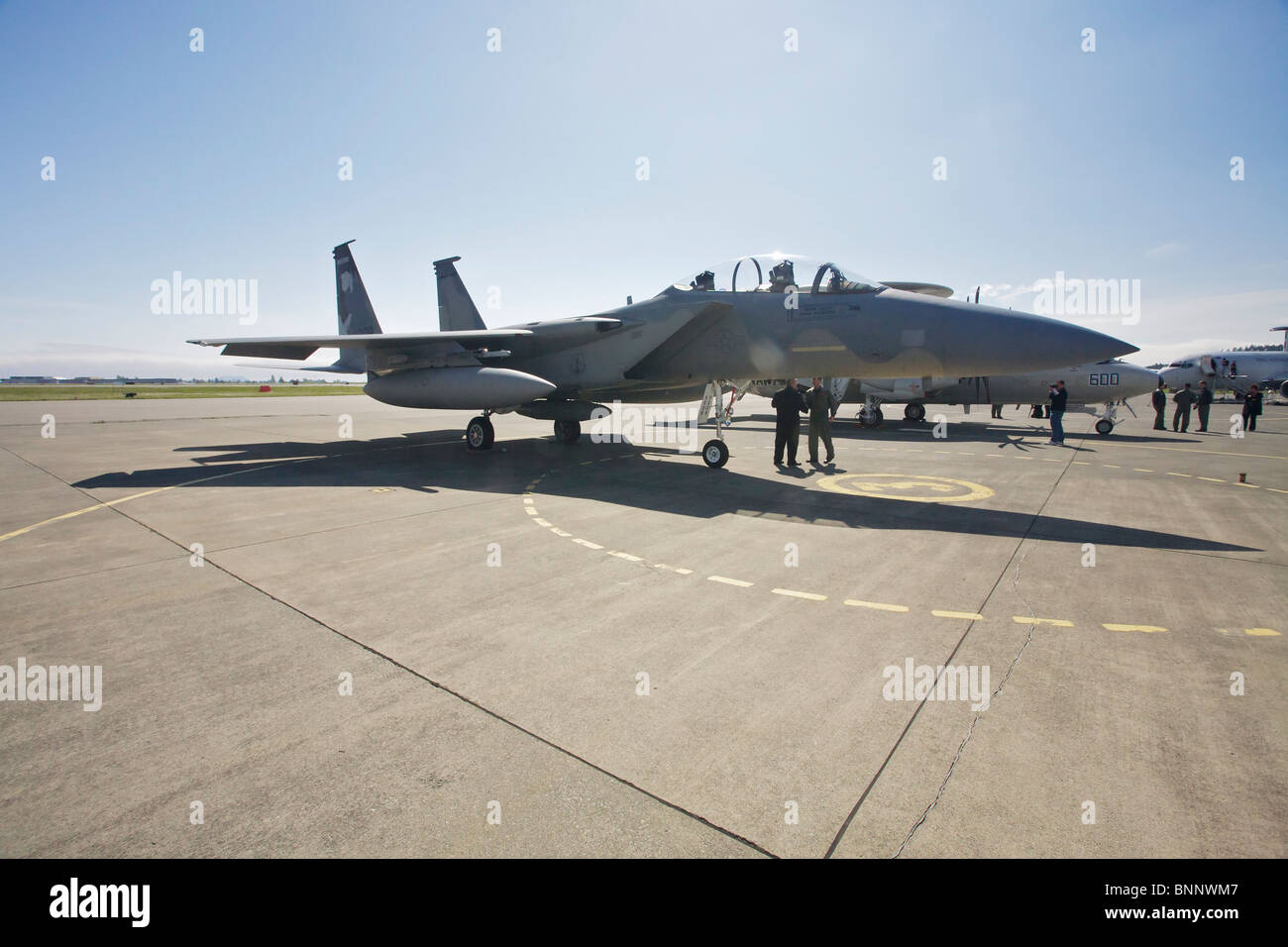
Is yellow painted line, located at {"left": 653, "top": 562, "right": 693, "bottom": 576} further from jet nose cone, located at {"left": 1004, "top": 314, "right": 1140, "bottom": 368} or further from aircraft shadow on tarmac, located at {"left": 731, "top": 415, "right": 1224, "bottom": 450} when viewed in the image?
aircraft shadow on tarmac, located at {"left": 731, "top": 415, "right": 1224, "bottom": 450}

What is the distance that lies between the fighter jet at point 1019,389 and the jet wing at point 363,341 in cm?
918

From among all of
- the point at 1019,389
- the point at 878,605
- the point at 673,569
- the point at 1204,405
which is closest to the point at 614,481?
the point at 673,569

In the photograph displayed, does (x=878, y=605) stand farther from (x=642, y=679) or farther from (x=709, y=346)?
(x=709, y=346)

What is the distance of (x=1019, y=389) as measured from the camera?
784 inches

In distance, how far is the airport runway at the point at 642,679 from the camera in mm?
2404

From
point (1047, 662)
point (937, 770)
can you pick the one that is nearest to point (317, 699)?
point (937, 770)

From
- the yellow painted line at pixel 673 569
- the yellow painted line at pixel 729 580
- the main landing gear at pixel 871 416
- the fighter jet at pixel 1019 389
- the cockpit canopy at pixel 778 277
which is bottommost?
the yellow painted line at pixel 729 580

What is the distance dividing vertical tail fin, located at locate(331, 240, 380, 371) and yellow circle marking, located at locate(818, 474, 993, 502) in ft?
47.0

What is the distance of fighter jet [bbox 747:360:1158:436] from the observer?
62.6 ft

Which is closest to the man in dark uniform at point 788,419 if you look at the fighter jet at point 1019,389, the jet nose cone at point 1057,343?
the jet nose cone at point 1057,343

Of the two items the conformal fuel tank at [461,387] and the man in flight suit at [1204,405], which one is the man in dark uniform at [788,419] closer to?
the conformal fuel tank at [461,387]

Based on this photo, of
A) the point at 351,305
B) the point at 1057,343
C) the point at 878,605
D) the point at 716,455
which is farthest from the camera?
the point at 351,305

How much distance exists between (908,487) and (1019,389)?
43.1 ft
